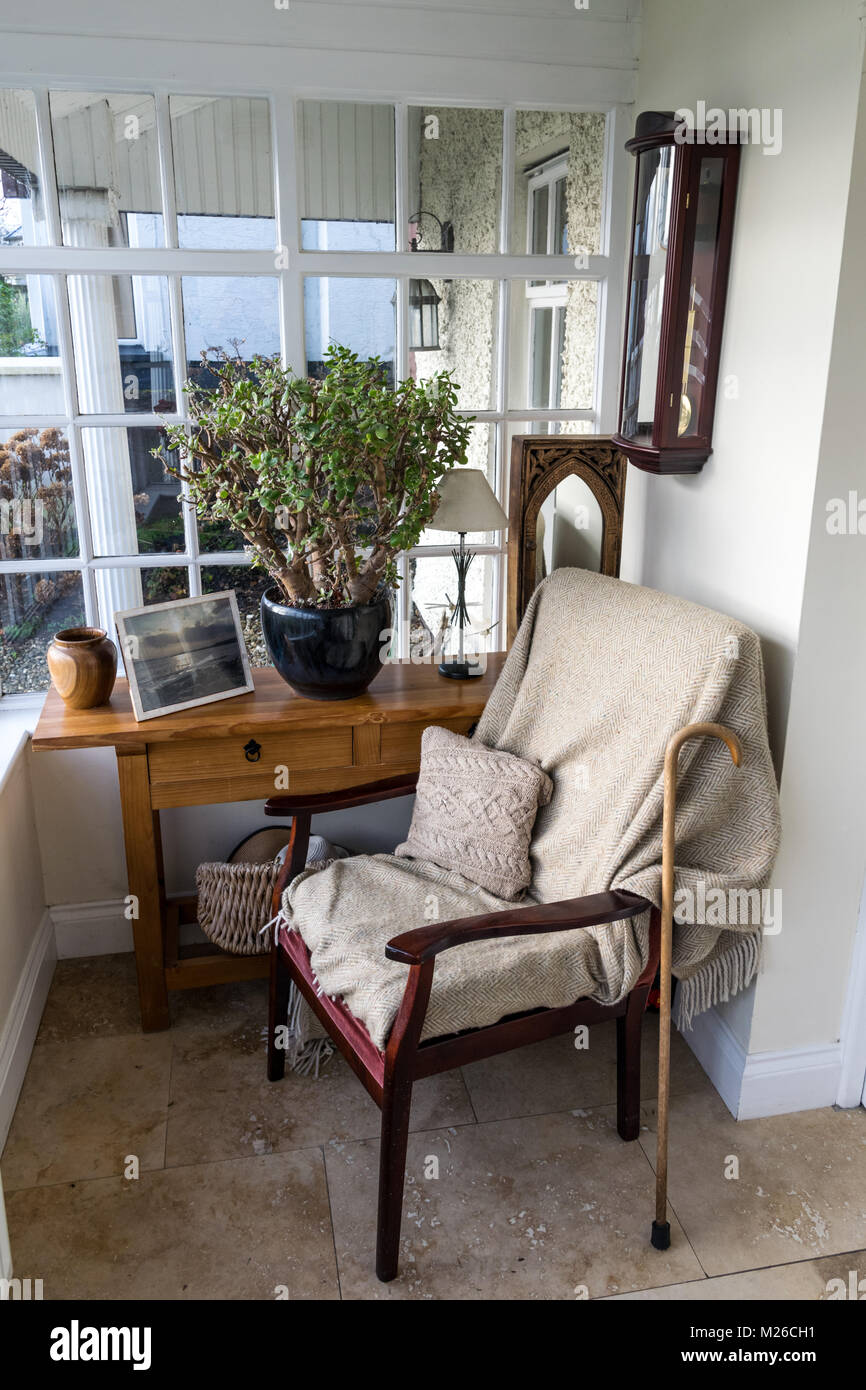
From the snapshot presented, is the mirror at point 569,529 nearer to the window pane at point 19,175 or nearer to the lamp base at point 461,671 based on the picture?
the lamp base at point 461,671

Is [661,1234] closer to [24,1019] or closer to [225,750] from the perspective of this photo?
[225,750]

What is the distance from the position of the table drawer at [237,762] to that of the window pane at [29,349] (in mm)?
886

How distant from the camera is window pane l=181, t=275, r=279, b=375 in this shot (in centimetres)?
245

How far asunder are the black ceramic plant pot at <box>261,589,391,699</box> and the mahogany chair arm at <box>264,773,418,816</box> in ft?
0.79

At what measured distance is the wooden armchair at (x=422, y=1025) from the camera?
1.70 metres

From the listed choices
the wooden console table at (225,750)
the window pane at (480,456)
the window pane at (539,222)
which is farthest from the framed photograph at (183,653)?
the window pane at (539,222)

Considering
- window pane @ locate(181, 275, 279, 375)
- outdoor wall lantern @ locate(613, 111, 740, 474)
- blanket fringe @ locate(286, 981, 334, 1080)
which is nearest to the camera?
outdoor wall lantern @ locate(613, 111, 740, 474)

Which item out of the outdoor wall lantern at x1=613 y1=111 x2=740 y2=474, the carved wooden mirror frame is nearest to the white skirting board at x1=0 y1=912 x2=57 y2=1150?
the carved wooden mirror frame

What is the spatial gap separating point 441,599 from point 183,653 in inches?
29.4

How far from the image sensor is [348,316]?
2.53m

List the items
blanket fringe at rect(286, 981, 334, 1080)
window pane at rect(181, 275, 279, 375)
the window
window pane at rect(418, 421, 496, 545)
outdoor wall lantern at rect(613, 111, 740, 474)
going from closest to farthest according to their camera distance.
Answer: outdoor wall lantern at rect(613, 111, 740, 474)
blanket fringe at rect(286, 981, 334, 1080)
the window
window pane at rect(181, 275, 279, 375)
window pane at rect(418, 421, 496, 545)

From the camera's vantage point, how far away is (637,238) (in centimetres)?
217

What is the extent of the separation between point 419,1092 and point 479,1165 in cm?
25

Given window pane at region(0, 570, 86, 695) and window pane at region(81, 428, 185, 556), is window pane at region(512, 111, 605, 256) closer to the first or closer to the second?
window pane at region(81, 428, 185, 556)
